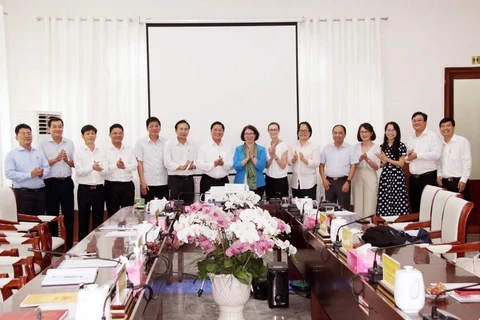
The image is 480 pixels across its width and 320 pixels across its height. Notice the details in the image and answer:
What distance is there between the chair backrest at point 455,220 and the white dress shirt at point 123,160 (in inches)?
127

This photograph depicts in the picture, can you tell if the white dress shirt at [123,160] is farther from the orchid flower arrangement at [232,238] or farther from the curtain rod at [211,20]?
the orchid flower arrangement at [232,238]

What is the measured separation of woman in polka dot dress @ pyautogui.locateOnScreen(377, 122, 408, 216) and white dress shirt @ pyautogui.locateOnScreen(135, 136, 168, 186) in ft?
7.91

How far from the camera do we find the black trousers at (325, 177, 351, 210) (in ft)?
17.8

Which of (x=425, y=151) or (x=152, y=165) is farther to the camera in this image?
(x=152, y=165)

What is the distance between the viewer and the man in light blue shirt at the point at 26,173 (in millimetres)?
4887

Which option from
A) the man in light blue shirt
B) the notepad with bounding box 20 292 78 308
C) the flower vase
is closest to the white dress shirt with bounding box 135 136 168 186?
the man in light blue shirt

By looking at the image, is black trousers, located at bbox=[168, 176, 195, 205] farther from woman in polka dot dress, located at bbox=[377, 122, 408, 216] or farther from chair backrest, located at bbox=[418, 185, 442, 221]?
chair backrest, located at bbox=[418, 185, 442, 221]

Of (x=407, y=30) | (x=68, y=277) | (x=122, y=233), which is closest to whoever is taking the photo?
(x=68, y=277)

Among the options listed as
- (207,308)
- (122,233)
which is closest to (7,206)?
(122,233)

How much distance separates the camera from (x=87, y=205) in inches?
208

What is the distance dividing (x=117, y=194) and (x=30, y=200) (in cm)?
88

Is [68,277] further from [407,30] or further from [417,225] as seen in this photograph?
[407,30]

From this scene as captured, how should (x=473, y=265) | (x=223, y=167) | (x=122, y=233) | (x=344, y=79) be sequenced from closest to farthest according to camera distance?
1. (x=473, y=265)
2. (x=122, y=233)
3. (x=223, y=167)
4. (x=344, y=79)

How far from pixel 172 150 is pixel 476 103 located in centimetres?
405
